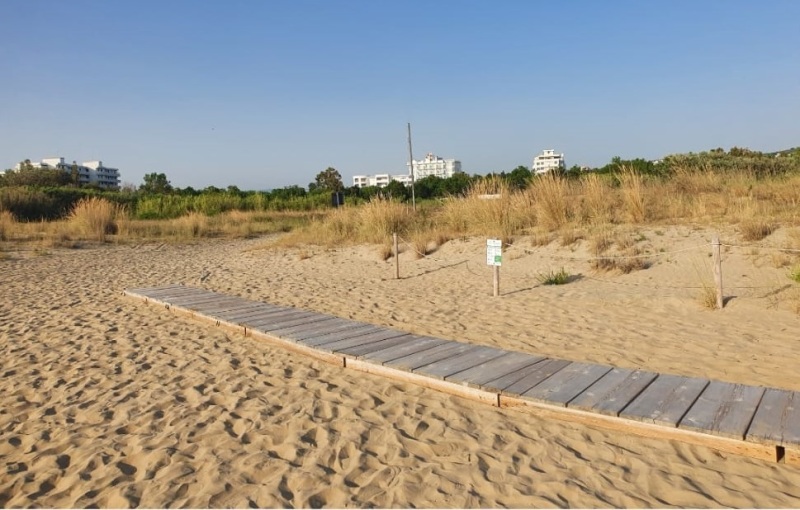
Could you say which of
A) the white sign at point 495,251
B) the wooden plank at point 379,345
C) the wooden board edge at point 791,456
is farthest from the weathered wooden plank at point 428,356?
the white sign at point 495,251

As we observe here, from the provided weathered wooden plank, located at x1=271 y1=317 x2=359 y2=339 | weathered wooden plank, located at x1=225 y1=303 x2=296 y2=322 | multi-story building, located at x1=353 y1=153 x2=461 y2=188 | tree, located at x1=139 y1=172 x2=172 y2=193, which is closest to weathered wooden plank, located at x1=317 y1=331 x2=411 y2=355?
weathered wooden plank, located at x1=271 y1=317 x2=359 y2=339

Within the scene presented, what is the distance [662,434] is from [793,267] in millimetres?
5693

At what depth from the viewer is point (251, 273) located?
38.4 feet

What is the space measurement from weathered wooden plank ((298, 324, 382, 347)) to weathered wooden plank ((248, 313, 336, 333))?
0.61 meters

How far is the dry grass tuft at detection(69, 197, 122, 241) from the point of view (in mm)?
19266

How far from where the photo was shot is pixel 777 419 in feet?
11.0

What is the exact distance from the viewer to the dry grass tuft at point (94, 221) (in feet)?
63.2

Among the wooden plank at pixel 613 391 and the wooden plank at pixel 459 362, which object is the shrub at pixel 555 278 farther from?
the wooden plank at pixel 613 391

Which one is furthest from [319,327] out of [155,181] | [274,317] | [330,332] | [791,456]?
[155,181]

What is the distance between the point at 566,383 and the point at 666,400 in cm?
67

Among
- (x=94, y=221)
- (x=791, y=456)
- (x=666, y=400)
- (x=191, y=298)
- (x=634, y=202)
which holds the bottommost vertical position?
(x=791, y=456)

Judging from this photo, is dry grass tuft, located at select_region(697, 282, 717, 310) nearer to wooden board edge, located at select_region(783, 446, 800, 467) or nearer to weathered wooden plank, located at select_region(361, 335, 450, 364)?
weathered wooden plank, located at select_region(361, 335, 450, 364)

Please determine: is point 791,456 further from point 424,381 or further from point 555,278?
point 555,278

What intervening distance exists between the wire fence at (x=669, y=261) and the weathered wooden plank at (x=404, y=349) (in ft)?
11.0
